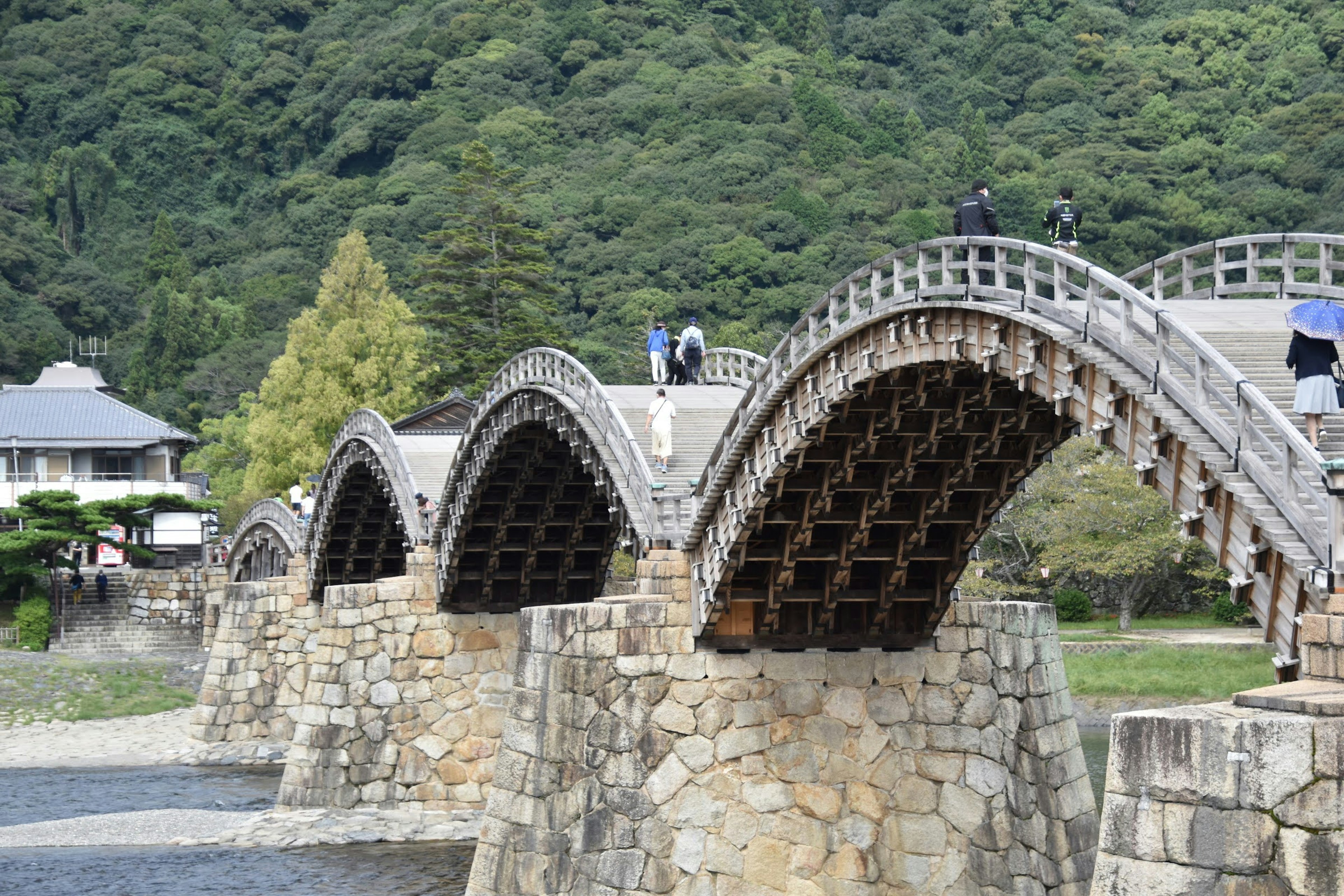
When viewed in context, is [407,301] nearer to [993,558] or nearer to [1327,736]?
[993,558]

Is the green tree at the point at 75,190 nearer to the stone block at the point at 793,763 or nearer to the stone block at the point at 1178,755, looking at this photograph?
the stone block at the point at 793,763

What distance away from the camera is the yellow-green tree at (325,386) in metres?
65.6

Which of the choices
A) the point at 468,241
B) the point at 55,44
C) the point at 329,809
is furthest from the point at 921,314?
the point at 55,44

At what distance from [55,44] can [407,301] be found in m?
59.9

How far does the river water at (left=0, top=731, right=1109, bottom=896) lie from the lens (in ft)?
90.0

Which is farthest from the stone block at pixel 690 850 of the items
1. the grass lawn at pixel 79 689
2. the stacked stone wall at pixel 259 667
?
the grass lawn at pixel 79 689

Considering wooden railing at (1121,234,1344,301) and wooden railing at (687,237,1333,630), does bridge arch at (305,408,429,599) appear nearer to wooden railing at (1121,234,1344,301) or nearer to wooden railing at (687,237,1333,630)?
wooden railing at (687,237,1333,630)

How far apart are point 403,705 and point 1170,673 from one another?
1968 cm

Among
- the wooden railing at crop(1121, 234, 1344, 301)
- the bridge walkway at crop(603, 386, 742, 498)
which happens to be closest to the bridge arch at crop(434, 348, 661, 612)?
the bridge walkway at crop(603, 386, 742, 498)

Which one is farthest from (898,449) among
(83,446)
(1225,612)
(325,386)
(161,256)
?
(161,256)

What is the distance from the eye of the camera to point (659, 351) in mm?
31297

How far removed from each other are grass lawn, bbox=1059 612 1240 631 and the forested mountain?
26.9 m

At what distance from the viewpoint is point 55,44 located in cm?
13525

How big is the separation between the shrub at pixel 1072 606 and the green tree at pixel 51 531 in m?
31.8
